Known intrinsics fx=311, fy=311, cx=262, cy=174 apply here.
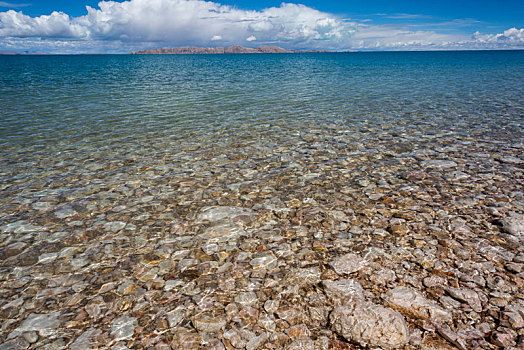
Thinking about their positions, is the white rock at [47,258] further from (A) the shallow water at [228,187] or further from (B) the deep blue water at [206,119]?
(B) the deep blue water at [206,119]

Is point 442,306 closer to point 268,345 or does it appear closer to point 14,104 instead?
point 268,345

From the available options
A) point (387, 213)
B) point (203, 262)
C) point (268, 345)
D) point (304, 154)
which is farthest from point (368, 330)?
point (304, 154)

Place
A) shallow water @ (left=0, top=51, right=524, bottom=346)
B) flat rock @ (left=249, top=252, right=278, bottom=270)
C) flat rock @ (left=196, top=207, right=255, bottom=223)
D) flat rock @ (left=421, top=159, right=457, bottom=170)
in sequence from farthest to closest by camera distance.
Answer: flat rock @ (left=421, top=159, right=457, bottom=170) < flat rock @ (left=196, top=207, right=255, bottom=223) < shallow water @ (left=0, top=51, right=524, bottom=346) < flat rock @ (left=249, top=252, right=278, bottom=270)

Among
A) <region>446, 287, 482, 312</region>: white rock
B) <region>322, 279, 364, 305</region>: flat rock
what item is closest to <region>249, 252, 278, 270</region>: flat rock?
<region>322, 279, 364, 305</region>: flat rock

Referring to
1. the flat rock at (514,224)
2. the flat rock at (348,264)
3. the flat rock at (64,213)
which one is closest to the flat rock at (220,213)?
the flat rock at (348,264)

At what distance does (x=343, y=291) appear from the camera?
531 centimetres

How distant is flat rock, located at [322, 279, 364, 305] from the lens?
5141 mm

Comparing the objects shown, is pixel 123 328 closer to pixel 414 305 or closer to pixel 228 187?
pixel 414 305

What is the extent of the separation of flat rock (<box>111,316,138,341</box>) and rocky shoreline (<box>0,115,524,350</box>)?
27 mm

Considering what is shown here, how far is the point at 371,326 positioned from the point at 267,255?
2.54 meters

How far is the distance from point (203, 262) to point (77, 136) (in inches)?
520

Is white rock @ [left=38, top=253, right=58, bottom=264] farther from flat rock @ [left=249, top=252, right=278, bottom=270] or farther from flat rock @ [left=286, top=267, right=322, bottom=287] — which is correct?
flat rock @ [left=286, top=267, right=322, bottom=287]

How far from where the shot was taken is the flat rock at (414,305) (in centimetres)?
478

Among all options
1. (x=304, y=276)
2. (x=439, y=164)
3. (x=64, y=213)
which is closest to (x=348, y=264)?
(x=304, y=276)
